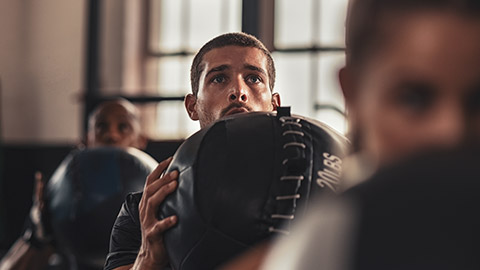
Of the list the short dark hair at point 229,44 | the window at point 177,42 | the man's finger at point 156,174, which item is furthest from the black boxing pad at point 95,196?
the window at point 177,42

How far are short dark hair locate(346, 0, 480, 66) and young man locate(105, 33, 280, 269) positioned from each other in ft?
3.26

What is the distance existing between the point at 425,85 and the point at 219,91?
1397 mm

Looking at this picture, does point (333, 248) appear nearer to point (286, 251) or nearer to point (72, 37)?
point (286, 251)

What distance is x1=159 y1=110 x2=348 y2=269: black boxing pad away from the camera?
3.66ft

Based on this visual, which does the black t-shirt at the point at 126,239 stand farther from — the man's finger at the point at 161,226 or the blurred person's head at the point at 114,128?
the blurred person's head at the point at 114,128

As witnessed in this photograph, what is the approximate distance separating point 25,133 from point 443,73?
22.8 feet

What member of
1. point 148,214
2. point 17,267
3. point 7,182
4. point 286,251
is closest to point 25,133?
point 7,182

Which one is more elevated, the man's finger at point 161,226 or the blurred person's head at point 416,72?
the blurred person's head at point 416,72

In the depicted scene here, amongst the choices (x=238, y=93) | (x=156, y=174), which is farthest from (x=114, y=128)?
(x=156, y=174)

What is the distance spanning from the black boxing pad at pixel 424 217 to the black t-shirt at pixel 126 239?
1232 millimetres

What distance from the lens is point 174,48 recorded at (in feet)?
22.2

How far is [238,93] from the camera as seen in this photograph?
1.82m

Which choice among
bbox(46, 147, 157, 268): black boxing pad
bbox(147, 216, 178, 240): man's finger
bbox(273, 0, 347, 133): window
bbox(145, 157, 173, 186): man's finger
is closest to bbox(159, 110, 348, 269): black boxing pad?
bbox(147, 216, 178, 240): man's finger

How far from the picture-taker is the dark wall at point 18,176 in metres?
6.78
